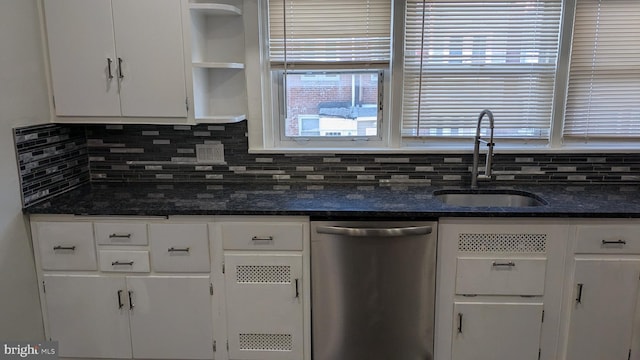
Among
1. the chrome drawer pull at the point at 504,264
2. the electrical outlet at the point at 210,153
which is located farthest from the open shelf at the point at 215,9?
the chrome drawer pull at the point at 504,264

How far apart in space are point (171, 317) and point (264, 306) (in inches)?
18.9

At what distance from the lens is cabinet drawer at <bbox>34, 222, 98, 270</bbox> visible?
2252mm

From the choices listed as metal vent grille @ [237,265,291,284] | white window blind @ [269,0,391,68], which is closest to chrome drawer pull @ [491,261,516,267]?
metal vent grille @ [237,265,291,284]

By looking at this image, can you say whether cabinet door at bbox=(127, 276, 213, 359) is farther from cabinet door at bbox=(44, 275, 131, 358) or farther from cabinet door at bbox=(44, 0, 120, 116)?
cabinet door at bbox=(44, 0, 120, 116)

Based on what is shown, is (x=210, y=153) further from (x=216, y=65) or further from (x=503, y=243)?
(x=503, y=243)

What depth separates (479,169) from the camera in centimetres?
271

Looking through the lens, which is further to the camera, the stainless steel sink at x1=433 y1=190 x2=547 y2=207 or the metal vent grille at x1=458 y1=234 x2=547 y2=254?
the stainless steel sink at x1=433 y1=190 x2=547 y2=207

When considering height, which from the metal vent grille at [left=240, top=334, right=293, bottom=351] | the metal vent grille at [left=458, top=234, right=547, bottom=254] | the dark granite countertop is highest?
the dark granite countertop

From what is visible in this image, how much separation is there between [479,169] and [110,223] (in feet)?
6.78

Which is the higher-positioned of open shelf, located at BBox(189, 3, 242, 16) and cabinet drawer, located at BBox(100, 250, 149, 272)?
open shelf, located at BBox(189, 3, 242, 16)

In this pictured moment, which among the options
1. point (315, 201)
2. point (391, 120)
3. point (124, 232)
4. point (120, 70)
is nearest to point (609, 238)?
point (391, 120)

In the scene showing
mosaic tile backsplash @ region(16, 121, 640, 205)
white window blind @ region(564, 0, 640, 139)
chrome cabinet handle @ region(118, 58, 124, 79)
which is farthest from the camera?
mosaic tile backsplash @ region(16, 121, 640, 205)

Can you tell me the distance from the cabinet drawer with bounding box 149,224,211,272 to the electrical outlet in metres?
0.62

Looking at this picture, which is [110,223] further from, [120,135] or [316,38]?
[316,38]
